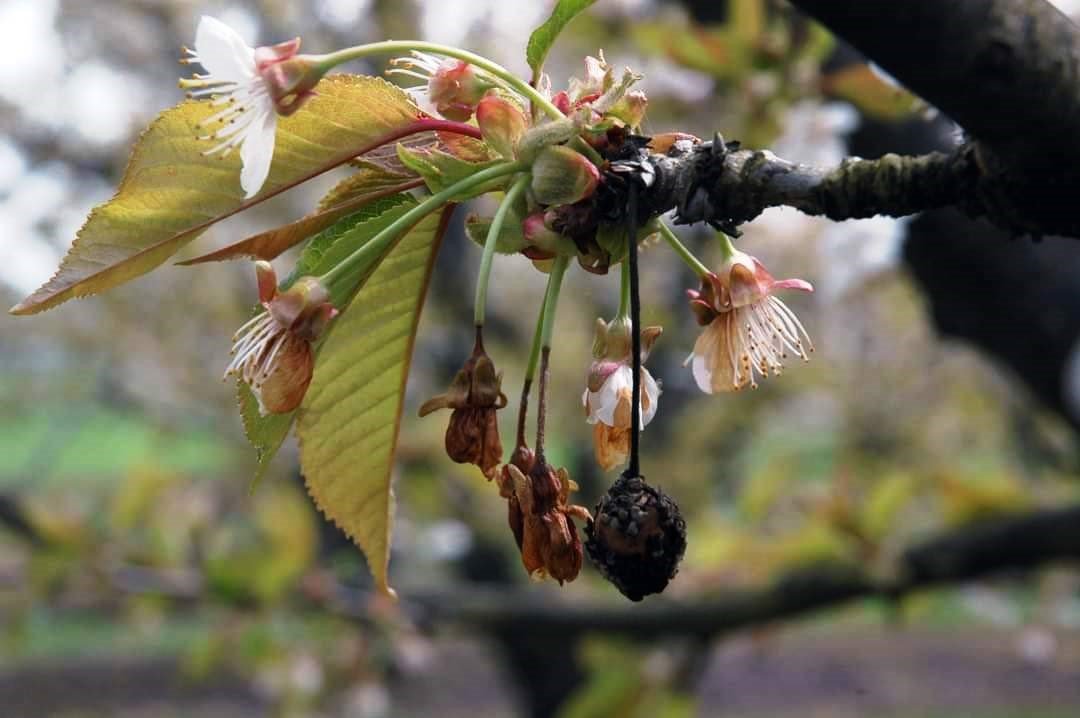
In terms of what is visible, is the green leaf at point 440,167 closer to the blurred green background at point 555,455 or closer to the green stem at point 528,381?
the green stem at point 528,381

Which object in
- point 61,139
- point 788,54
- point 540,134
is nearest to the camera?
point 540,134

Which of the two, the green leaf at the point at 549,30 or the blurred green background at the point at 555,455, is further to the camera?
the blurred green background at the point at 555,455

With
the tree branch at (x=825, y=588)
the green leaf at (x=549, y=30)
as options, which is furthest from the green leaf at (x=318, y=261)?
the tree branch at (x=825, y=588)

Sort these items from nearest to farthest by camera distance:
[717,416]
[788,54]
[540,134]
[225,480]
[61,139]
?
[540,134] → [788,54] → [717,416] → [61,139] → [225,480]

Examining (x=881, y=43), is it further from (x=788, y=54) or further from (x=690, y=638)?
(x=690, y=638)

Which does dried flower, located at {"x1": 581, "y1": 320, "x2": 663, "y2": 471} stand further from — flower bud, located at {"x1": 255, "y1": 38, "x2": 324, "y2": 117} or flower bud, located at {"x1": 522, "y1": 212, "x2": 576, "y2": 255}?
flower bud, located at {"x1": 255, "y1": 38, "x2": 324, "y2": 117}

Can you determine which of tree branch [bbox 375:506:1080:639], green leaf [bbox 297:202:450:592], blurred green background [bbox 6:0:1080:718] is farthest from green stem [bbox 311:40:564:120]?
tree branch [bbox 375:506:1080:639]

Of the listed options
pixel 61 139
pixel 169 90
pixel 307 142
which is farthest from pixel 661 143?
pixel 169 90
